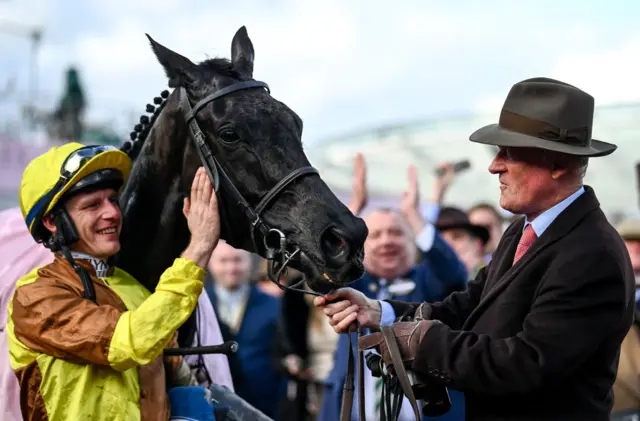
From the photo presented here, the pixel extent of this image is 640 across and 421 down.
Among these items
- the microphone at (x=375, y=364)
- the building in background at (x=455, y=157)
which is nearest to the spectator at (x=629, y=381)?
the microphone at (x=375, y=364)

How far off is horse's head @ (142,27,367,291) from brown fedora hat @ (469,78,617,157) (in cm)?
56

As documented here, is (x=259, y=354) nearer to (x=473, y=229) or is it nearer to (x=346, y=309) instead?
(x=473, y=229)

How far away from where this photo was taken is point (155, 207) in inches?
137

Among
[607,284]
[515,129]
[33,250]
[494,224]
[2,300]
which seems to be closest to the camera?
[607,284]

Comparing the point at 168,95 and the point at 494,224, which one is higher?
the point at 168,95

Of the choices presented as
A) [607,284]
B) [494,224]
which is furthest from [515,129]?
[494,224]

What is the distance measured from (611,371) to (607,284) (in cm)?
31

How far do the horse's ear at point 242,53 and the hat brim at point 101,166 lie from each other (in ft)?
1.79

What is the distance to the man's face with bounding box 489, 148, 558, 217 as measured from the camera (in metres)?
2.84

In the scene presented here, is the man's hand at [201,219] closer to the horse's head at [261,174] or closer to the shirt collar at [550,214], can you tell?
the horse's head at [261,174]

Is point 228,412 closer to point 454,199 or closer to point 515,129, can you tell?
point 515,129

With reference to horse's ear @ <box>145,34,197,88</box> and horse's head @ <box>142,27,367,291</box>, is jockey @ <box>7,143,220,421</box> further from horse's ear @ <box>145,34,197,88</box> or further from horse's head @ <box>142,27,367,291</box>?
horse's ear @ <box>145,34,197,88</box>

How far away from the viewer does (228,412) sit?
338 centimetres

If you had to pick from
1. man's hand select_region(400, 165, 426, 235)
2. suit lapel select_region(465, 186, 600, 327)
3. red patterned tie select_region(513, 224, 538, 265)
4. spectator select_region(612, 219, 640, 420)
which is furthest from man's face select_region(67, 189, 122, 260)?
spectator select_region(612, 219, 640, 420)
